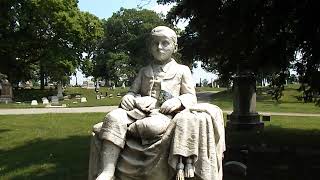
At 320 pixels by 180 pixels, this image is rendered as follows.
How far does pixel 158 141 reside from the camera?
17.1ft

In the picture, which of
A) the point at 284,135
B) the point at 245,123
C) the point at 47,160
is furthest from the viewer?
the point at 245,123

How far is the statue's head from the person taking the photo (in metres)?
5.76

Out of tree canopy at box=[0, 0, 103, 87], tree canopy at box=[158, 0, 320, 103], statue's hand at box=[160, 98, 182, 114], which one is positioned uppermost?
tree canopy at box=[0, 0, 103, 87]

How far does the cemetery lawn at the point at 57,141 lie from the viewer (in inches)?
397

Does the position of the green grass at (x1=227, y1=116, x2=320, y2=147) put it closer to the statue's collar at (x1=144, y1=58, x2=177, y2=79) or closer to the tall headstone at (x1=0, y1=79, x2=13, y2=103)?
the statue's collar at (x1=144, y1=58, x2=177, y2=79)

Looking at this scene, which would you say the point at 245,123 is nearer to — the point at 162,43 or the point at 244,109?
the point at 244,109

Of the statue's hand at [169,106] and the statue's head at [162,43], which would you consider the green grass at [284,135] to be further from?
the statue's hand at [169,106]

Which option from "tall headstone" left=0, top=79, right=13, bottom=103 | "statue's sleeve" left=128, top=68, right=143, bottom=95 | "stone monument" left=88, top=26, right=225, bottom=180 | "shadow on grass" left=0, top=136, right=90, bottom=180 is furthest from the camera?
"tall headstone" left=0, top=79, right=13, bottom=103

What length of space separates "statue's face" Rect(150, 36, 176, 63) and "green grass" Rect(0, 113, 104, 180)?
4332 millimetres

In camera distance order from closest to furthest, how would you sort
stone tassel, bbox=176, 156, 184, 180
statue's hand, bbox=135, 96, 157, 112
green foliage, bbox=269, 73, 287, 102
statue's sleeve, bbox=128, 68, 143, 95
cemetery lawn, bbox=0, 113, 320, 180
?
stone tassel, bbox=176, 156, 184, 180
statue's hand, bbox=135, 96, 157, 112
statue's sleeve, bbox=128, 68, 143, 95
cemetery lawn, bbox=0, 113, 320, 180
green foliage, bbox=269, 73, 287, 102

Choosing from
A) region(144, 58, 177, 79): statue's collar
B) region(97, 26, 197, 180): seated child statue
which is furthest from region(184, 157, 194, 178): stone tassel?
region(144, 58, 177, 79): statue's collar

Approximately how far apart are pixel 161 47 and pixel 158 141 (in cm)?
119

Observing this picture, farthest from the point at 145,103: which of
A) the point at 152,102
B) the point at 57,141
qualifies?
the point at 57,141

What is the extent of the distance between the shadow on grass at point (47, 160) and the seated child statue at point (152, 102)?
414 cm
